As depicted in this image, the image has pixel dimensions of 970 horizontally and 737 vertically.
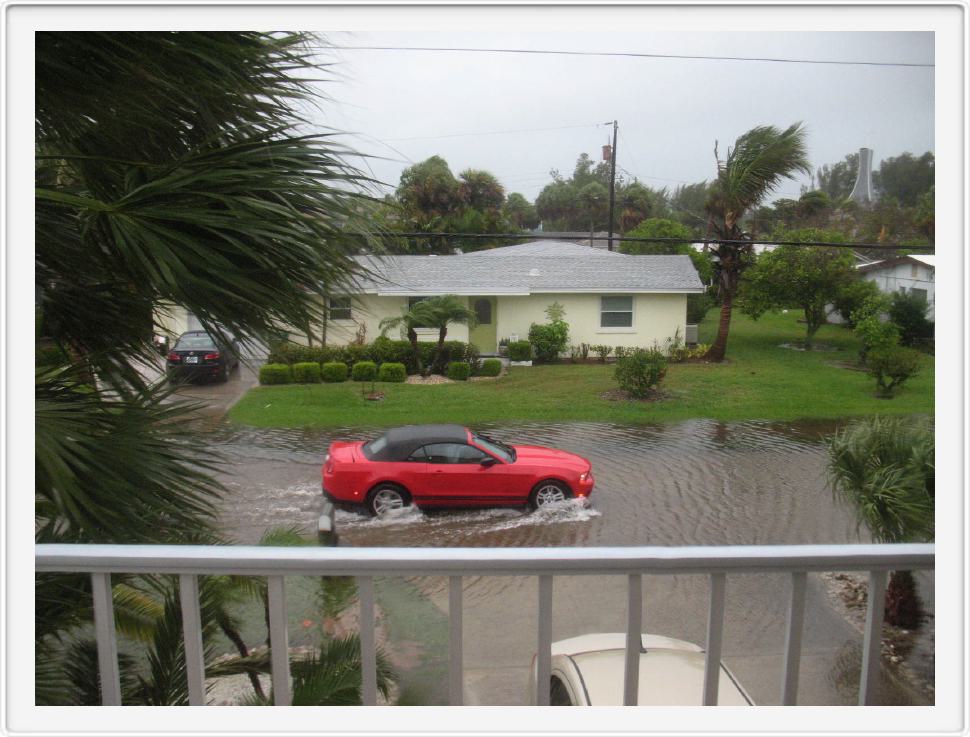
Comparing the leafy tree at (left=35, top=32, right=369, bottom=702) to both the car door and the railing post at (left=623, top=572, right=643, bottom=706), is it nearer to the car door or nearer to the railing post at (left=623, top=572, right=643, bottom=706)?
the railing post at (left=623, top=572, right=643, bottom=706)

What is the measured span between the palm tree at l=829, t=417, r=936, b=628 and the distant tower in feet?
14.8

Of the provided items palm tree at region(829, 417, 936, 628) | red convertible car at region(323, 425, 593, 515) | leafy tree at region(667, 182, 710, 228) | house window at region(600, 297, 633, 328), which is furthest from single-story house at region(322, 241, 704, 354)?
palm tree at region(829, 417, 936, 628)

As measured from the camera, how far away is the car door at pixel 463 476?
5.16 meters

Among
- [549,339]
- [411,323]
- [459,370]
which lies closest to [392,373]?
[411,323]

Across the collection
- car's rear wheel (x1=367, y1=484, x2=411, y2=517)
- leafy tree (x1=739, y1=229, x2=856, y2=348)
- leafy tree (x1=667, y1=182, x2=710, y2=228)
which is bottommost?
car's rear wheel (x1=367, y1=484, x2=411, y2=517)

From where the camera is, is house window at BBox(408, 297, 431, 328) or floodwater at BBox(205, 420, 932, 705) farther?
house window at BBox(408, 297, 431, 328)

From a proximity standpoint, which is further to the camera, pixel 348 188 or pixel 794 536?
pixel 794 536

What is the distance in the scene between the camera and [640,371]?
852 cm

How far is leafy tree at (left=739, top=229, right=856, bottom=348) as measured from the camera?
8.91m

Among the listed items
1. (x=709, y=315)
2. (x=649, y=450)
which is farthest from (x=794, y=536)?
(x=709, y=315)

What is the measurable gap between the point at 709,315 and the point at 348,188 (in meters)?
9.60

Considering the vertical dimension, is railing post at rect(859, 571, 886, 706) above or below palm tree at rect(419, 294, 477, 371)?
below

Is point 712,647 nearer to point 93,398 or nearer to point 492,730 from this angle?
point 492,730
